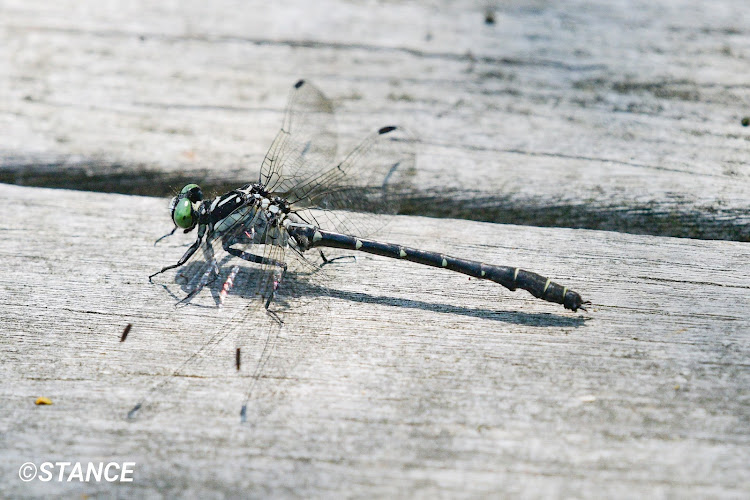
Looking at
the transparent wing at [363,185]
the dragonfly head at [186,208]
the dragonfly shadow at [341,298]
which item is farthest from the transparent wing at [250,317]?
the transparent wing at [363,185]

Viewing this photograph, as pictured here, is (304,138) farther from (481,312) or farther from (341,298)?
(481,312)

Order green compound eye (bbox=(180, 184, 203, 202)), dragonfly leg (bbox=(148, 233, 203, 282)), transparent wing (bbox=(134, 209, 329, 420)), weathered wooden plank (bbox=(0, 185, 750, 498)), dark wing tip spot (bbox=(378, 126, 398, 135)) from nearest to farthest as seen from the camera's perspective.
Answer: weathered wooden plank (bbox=(0, 185, 750, 498)) < transparent wing (bbox=(134, 209, 329, 420)) < dragonfly leg (bbox=(148, 233, 203, 282)) < green compound eye (bbox=(180, 184, 203, 202)) < dark wing tip spot (bbox=(378, 126, 398, 135))

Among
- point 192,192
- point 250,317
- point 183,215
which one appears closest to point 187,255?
point 183,215

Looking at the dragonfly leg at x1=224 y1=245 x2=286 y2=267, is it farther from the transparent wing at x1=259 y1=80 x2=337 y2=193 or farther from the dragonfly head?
the transparent wing at x1=259 y1=80 x2=337 y2=193

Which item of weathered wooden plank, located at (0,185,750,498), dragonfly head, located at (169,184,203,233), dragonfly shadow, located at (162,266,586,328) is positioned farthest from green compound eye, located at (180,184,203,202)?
dragonfly shadow, located at (162,266,586,328)

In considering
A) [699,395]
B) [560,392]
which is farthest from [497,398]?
[699,395]

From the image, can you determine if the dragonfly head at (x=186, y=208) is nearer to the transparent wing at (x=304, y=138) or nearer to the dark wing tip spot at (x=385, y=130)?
the transparent wing at (x=304, y=138)

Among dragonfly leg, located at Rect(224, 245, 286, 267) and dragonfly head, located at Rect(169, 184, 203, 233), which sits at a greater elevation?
dragonfly head, located at Rect(169, 184, 203, 233)

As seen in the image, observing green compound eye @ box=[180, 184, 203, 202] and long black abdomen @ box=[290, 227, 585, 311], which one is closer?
long black abdomen @ box=[290, 227, 585, 311]
